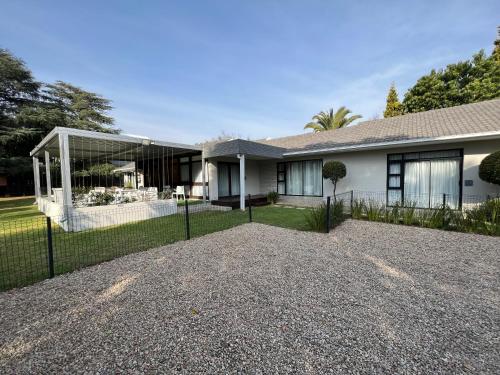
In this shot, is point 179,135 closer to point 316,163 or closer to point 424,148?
point 316,163

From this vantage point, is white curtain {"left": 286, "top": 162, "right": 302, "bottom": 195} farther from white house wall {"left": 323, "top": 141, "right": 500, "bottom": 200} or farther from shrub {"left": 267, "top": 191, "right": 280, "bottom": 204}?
white house wall {"left": 323, "top": 141, "right": 500, "bottom": 200}

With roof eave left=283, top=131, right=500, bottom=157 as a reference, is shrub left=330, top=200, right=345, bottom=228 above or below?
below

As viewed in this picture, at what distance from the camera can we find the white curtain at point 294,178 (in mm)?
13117

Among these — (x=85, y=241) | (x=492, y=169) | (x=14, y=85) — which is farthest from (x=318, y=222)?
(x=14, y=85)

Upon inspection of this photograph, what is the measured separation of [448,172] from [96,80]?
17.6m

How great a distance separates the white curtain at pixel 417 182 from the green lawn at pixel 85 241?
15.4ft

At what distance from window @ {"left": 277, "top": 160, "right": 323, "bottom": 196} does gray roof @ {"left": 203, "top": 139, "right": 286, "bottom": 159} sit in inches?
72.7

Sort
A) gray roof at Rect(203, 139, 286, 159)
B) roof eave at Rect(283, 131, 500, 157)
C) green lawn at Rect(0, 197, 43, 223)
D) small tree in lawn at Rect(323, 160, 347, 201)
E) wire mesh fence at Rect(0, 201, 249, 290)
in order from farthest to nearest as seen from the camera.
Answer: small tree in lawn at Rect(323, 160, 347, 201) < gray roof at Rect(203, 139, 286, 159) < green lawn at Rect(0, 197, 43, 223) < roof eave at Rect(283, 131, 500, 157) < wire mesh fence at Rect(0, 201, 249, 290)

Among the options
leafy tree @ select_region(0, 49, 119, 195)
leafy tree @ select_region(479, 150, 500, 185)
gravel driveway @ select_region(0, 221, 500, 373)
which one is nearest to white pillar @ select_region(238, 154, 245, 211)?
gravel driveway @ select_region(0, 221, 500, 373)

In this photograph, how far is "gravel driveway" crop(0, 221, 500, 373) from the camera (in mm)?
2059

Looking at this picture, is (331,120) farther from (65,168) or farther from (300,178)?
(65,168)

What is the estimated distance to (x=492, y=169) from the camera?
6816 millimetres

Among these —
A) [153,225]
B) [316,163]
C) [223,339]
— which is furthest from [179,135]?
[223,339]

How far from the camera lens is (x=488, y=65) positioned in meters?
17.7
